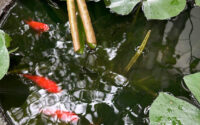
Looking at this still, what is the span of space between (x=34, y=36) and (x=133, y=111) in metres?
0.84

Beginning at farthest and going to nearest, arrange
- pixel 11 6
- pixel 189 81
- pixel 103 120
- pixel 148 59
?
pixel 11 6, pixel 148 59, pixel 103 120, pixel 189 81

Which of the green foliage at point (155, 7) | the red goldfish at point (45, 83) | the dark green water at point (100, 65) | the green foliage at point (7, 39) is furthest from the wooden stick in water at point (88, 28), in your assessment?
the green foliage at point (7, 39)

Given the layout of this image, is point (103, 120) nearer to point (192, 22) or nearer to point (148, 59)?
point (148, 59)

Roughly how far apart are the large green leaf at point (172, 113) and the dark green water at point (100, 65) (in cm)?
15

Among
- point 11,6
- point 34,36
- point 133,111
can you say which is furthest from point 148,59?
point 11,6

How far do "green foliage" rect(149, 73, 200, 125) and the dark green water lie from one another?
15 centimetres

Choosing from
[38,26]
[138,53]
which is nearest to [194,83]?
[138,53]

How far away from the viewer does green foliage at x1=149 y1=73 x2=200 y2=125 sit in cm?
127

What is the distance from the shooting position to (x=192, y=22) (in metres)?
1.82

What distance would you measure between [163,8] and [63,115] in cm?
95

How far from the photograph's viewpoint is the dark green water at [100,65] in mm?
1478

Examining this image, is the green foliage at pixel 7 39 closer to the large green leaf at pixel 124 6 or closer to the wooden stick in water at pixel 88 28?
the wooden stick in water at pixel 88 28

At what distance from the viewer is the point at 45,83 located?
1.56 m

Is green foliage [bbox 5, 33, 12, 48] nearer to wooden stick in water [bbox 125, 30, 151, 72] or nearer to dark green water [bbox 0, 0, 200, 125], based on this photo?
dark green water [bbox 0, 0, 200, 125]
